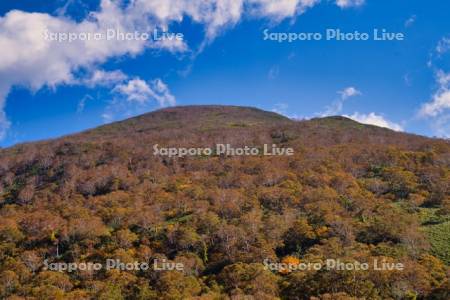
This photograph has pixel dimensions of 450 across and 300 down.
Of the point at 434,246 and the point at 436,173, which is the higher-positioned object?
the point at 436,173

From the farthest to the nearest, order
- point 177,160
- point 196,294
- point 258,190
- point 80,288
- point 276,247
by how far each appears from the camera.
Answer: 1. point 177,160
2. point 258,190
3. point 276,247
4. point 80,288
5. point 196,294

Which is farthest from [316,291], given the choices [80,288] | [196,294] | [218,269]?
[80,288]

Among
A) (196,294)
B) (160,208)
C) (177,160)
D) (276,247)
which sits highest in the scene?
(177,160)

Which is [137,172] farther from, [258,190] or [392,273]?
[392,273]

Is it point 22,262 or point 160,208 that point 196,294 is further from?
point 160,208

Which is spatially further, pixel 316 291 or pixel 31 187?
pixel 31 187

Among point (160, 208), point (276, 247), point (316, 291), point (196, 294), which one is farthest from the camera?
point (160, 208)
